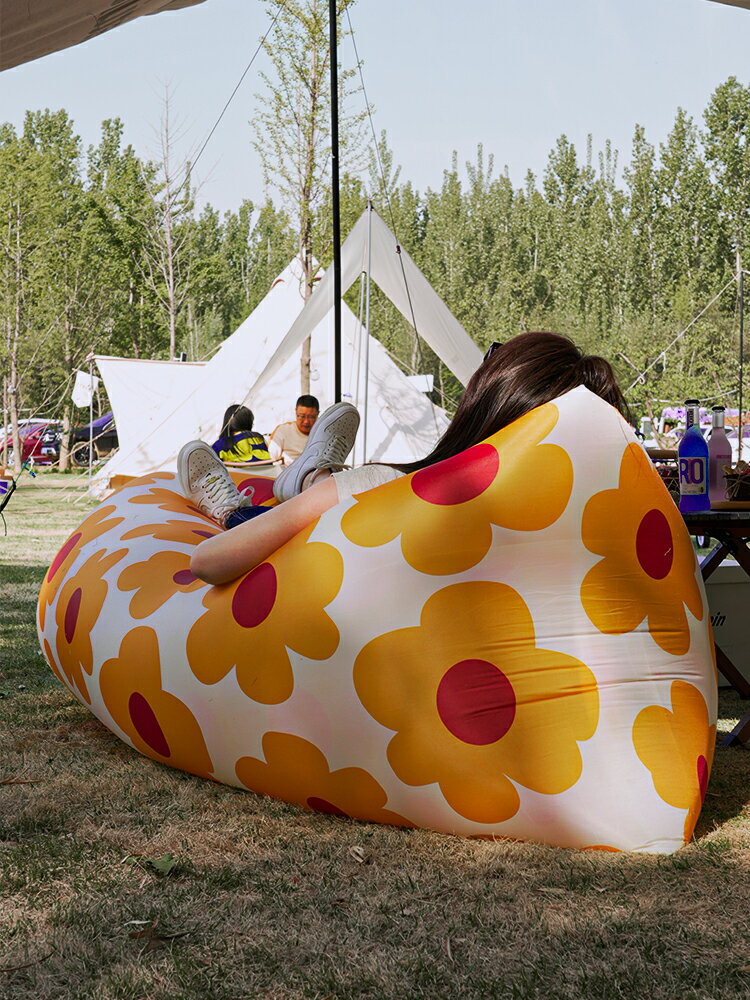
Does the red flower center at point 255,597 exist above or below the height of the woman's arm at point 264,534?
below

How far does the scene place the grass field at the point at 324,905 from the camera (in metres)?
1.42

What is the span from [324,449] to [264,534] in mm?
798

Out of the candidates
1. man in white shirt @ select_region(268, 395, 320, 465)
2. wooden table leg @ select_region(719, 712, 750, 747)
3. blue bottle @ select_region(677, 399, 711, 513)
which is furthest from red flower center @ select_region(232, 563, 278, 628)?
man in white shirt @ select_region(268, 395, 320, 465)

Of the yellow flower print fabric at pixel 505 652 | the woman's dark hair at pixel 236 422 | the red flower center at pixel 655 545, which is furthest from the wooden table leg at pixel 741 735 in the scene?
the woman's dark hair at pixel 236 422

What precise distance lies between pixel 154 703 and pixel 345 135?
1187 centimetres

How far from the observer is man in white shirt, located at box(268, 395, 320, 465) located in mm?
8312

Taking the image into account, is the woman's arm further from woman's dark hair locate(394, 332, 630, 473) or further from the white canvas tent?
the white canvas tent

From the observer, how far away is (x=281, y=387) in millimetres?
12328

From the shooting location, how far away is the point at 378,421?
10.9 meters

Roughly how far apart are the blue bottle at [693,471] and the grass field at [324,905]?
29.8 inches

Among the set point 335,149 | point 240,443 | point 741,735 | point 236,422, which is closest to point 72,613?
point 741,735

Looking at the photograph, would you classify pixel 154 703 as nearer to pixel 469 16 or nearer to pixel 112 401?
pixel 112 401

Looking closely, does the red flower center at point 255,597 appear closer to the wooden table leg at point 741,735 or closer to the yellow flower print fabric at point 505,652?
the yellow flower print fabric at point 505,652

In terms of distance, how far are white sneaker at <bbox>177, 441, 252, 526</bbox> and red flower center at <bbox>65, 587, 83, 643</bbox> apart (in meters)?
0.60
